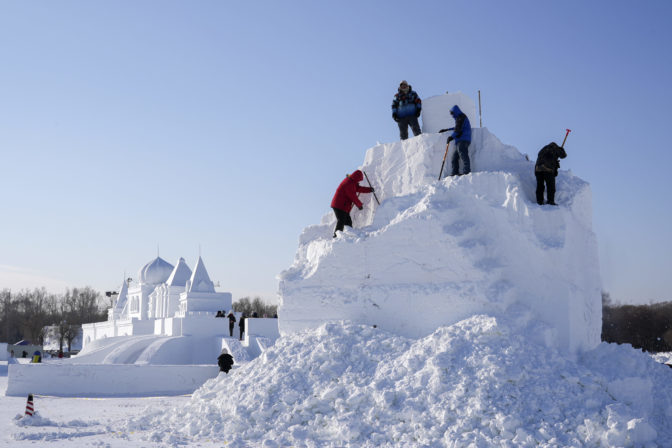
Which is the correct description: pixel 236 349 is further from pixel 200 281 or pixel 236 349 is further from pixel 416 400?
pixel 416 400

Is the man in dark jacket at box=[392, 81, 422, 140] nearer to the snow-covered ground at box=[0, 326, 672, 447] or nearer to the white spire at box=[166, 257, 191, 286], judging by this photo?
the snow-covered ground at box=[0, 326, 672, 447]

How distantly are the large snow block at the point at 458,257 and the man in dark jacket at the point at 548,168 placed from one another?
0.68 feet

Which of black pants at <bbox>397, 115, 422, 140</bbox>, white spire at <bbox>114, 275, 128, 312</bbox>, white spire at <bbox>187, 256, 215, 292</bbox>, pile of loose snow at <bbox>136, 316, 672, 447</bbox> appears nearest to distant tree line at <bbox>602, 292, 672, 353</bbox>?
white spire at <bbox>187, 256, 215, 292</bbox>

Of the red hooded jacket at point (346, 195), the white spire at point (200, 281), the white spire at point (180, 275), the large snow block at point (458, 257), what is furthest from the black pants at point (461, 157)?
the white spire at point (180, 275)

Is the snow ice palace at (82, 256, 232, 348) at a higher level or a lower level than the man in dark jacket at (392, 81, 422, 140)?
lower

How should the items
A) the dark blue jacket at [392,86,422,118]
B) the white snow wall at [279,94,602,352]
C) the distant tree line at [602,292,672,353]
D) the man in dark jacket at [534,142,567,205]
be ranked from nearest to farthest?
the white snow wall at [279,94,602,352] → the man in dark jacket at [534,142,567,205] → the dark blue jacket at [392,86,422,118] → the distant tree line at [602,292,672,353]

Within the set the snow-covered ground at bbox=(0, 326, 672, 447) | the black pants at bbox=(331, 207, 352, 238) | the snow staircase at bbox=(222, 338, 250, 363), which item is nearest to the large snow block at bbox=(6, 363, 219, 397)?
the snow staircase at bbox=(222, 338, 250, 363)

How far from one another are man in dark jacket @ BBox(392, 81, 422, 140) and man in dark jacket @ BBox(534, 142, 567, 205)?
104 inches

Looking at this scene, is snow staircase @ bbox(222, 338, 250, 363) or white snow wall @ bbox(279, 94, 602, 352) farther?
snow staircase @ bbox(222, 338, 250, 363)

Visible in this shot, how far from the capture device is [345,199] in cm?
1015

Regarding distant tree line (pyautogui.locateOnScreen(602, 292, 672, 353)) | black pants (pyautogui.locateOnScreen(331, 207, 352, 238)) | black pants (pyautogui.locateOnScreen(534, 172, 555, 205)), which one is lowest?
distant tree line (pyautogui.locateOnScreen(602, 292, 672, 353))

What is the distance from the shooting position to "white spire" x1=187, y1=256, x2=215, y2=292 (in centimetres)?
2777

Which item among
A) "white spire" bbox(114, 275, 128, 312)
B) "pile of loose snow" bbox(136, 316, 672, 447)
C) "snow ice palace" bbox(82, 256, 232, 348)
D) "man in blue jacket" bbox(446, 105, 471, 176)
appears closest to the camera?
"pile of loose snow" bbox(136, 316, 672, 447)

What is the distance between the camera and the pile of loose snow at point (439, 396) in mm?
6402
